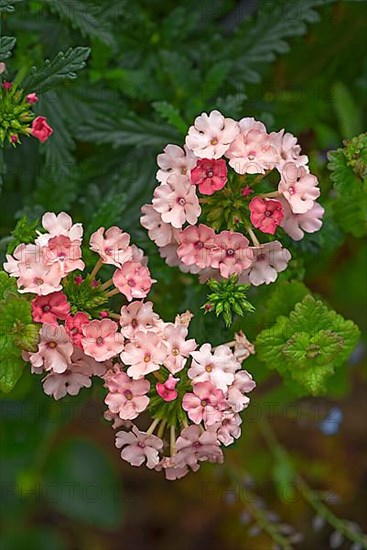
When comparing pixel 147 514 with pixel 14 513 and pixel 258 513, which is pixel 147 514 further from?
pixel 258 513

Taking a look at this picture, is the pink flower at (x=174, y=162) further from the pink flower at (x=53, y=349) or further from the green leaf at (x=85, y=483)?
the green leaf at (x=85, y=483)

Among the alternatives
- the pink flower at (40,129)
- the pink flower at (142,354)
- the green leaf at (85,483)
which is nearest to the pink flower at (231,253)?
the pink flower at (142,354)

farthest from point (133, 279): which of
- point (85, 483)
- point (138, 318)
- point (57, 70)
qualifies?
point (85, 483)

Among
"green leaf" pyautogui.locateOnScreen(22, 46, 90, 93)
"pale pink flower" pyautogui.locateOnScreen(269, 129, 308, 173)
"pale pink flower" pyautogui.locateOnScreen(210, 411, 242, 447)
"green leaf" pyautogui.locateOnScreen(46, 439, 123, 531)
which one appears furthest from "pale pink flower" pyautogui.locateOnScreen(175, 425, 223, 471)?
"green leaf" pyautogui.locateOnScreen(46, 439, 123, 531)

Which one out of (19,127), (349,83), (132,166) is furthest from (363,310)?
(19,127)

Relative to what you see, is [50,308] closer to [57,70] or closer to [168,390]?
[168,390]

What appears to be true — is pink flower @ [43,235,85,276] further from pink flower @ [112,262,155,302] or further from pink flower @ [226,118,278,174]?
pink flower @ [226,118,278,174]
